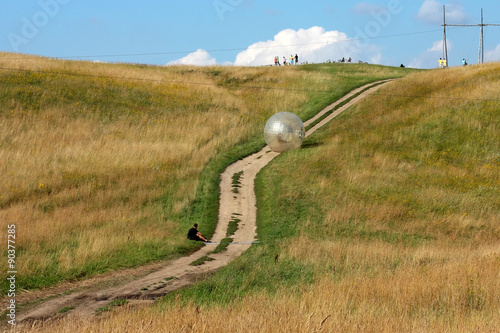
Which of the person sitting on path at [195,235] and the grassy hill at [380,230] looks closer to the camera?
the grassy hill at [380,230]

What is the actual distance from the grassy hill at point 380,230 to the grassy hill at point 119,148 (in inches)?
177

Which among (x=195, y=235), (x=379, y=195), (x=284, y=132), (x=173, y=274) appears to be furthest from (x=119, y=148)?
(x=173, y=274)

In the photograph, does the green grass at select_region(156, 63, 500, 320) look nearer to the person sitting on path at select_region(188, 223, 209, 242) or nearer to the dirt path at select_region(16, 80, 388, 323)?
the dirt path at select_region(16, 80, 388, 323)

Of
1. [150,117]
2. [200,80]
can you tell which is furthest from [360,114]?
[200,80]

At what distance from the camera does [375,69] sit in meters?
73.3

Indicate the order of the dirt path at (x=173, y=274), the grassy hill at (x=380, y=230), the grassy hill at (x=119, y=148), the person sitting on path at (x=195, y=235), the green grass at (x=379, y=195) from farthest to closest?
1. the person sitting on path at (x=195, y=235)
2. the grassy hill at (x=119, y=148)
3. the green grass at (x=379, y=195)
4. the dirt path at (x=173, y=274)
5. the grassy hill at (x=380, y=230)

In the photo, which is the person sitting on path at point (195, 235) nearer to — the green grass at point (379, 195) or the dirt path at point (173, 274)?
the dirt path at point (173, 274)

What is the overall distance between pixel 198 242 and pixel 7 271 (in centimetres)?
853

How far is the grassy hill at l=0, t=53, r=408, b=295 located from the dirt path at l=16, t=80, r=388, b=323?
0.80 m

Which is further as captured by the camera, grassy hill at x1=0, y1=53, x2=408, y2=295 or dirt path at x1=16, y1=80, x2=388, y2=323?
grassy hill at x1=0, y1=53, x2=408, y2=295

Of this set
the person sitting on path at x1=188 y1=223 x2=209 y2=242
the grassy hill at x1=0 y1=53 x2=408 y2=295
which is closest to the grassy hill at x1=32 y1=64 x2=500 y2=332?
the person sitting on path at x1=188 y1=223 x2=209 y2=242

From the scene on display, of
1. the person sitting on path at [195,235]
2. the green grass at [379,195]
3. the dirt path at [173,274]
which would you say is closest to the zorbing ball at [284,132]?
the green grass at [379,195]

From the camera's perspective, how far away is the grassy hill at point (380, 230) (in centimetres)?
1020

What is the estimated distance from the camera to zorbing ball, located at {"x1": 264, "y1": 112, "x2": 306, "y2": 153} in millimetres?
38000
